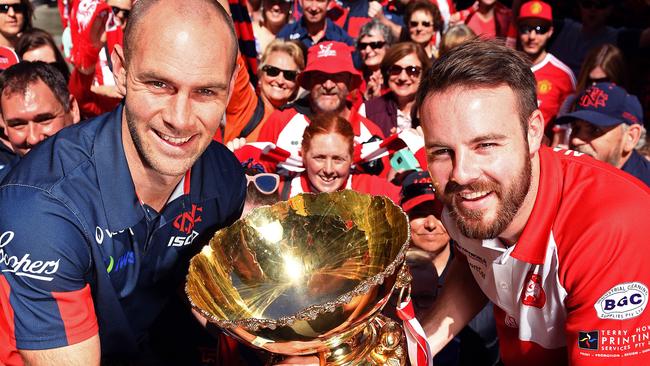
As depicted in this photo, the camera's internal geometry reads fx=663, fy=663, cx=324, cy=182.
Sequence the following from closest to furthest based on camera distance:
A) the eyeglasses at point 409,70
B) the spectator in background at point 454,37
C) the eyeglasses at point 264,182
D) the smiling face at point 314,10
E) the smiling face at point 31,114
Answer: the smiling face at point 31,114
the eyeglasses at point 264,182
the eyeglasses at point 409,70
the spectator in background at point 454,37
the smiling face at point 314,10

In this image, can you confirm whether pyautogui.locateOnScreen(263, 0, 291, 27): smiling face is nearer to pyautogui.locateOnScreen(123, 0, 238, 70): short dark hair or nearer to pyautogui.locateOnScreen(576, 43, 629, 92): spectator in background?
pyautogui.locateOnScreen(576, 43, 629, 92): spectator in background

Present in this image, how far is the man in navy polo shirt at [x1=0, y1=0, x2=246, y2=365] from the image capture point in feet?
6.86

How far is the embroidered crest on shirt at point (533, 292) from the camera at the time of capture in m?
2.29

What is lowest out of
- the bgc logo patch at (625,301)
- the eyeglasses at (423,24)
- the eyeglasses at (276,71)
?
the eyeglasses at (276,71)

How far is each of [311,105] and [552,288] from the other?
3.31m

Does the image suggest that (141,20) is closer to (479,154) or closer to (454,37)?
(479,154)

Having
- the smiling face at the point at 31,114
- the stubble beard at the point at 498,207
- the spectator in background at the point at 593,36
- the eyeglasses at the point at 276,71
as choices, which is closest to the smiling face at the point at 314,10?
the eyeglasses at the point at 276,71

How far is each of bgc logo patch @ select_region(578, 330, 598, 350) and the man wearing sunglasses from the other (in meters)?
3.68

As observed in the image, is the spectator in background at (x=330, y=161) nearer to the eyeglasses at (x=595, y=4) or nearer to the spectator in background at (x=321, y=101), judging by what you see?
the spectator in background at (x=321, y=101)

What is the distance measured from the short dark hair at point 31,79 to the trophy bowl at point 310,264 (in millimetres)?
1858

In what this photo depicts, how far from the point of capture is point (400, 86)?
5.45 m

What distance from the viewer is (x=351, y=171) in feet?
15.1

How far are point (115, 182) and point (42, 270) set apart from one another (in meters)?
0.39

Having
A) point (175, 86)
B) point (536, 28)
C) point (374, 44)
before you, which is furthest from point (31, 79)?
point (536, 28)
